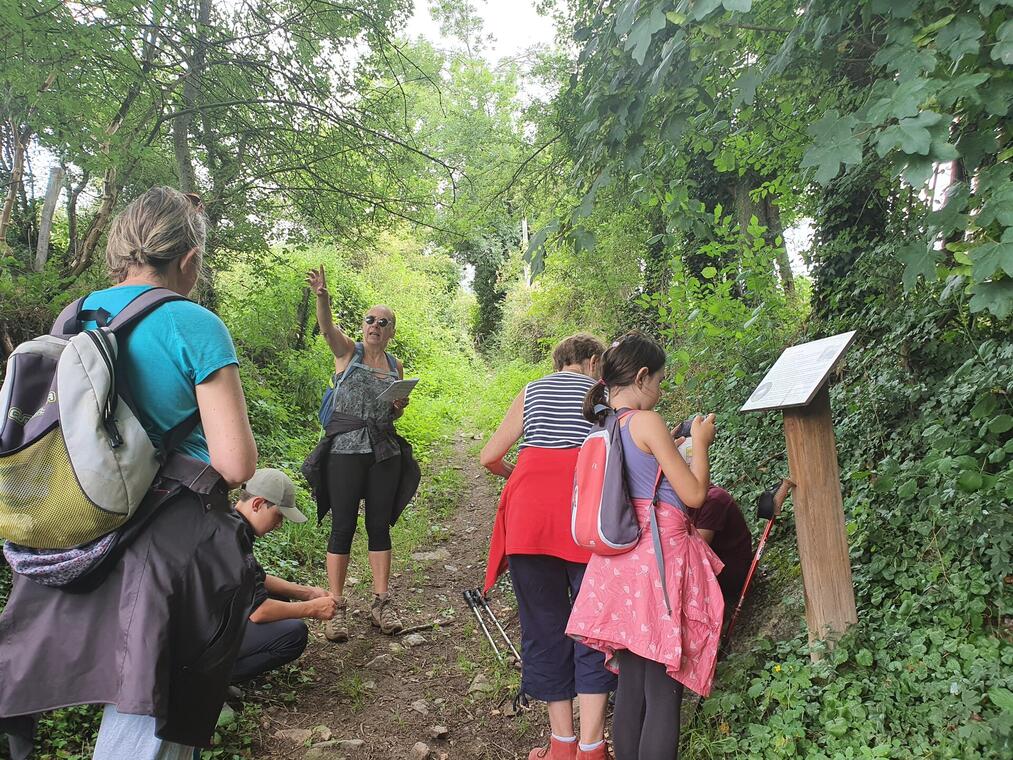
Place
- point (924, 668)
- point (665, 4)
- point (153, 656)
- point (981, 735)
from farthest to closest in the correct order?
point (924, 668) < point (981, 735) < point (665, 4) < point (153, 656)

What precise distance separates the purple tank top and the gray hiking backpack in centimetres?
162

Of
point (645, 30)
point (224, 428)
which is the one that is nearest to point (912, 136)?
point (645, 30)

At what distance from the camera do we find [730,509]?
11.0 feet

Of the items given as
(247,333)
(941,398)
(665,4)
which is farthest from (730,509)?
(247,333)

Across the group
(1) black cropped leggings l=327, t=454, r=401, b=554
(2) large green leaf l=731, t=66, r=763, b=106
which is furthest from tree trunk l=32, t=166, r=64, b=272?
(2) large green leaf l=731, t=66, r=763, b=106

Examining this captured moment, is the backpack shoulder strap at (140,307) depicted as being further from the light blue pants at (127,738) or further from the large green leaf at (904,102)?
the large green leaf at (904,102)

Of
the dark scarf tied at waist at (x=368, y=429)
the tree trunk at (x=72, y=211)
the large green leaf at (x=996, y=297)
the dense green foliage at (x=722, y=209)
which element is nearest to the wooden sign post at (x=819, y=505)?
the dense green foliage at (x=722, y=209)

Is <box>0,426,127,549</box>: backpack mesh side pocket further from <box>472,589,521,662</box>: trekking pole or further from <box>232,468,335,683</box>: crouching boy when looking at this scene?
<box>472,589,521,662</box>: trekking pole

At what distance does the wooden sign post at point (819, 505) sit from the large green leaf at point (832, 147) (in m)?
1.08

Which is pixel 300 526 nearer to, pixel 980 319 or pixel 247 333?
pixel 247 333

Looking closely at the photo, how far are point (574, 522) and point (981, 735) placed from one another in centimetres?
147

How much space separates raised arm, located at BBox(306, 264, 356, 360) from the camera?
13.4ft

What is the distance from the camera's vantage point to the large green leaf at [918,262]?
6.56 feet

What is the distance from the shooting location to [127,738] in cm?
163
